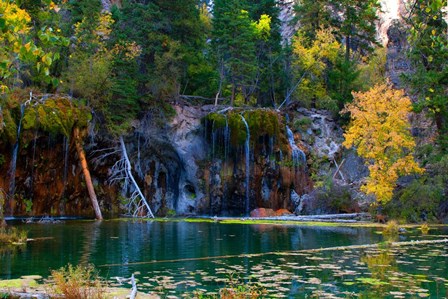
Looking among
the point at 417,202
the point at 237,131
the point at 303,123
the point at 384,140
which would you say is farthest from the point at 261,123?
the point at 417,202

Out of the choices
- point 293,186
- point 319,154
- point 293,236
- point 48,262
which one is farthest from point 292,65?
point 48,262

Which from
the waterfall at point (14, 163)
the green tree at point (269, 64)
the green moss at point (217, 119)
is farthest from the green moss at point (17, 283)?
the green tree at point (269, 64)

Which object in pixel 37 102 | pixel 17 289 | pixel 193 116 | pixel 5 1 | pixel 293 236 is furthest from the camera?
pixel 193 116

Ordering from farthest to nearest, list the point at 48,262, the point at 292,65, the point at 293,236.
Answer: the point at 292,65
the point at 293,236
the point at 48,262

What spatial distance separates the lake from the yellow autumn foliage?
18.3 feet

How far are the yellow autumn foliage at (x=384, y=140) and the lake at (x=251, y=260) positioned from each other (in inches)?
220

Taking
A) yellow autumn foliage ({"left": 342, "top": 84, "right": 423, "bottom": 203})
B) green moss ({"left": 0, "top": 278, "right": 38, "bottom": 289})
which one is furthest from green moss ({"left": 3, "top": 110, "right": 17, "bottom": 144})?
green moss ({"left": 0, "top": 278, "right": 38, "bottom": 289})

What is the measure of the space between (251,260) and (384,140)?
17.4 m

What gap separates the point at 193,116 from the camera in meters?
40.2

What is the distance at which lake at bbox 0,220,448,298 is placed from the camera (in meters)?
11.0

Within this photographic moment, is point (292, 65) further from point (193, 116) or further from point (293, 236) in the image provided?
point (293, 236)

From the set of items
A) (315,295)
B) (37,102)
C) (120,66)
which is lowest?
(315,295)

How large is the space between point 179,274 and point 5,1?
25.2 ft

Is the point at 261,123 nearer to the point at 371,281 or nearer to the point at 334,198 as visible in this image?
the point at 334,198
